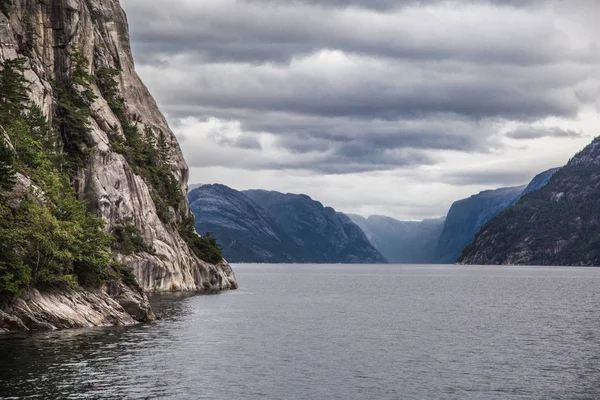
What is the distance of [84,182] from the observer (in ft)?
401

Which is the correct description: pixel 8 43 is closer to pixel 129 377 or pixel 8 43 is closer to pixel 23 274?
pixel 23 274

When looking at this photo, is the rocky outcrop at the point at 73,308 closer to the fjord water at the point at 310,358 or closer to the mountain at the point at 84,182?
the mountain at the point at 84,182

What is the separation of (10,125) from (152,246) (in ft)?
160

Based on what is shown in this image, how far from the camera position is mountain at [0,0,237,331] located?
73562mm

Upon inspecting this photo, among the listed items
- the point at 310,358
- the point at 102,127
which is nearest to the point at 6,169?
the point at 310,358

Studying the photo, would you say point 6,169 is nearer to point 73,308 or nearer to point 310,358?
point 73,308

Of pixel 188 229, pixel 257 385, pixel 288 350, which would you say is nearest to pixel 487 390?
pixel 257 385

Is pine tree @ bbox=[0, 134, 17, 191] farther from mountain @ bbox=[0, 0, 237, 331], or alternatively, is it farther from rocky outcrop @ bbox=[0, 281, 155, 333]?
rocky outcrop @ bbox=[0, 281, 155, 333]

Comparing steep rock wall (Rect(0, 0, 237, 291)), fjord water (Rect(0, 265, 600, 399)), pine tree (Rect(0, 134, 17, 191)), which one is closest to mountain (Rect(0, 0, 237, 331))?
pine tree (Rect(0, 134, 17, 191))

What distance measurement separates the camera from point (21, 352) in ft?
188

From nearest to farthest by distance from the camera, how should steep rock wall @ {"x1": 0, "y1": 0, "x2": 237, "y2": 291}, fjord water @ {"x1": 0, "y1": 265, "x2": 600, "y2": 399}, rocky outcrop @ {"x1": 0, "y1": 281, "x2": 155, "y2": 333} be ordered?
fjord water @ {"x1": 0, "y1": 265, "x2": 600, "y2": 399}
rocky outcrop @ {"x1": 0, "y1": 281, "x2": 155, "y2": 333}
steep rock wall @ {"x1": 0, "y1": 0, "x2": 237, "y2": 291}

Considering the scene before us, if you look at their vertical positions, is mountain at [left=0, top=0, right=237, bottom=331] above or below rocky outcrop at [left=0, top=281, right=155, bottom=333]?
above

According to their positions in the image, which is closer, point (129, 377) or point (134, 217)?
point (129, 377)

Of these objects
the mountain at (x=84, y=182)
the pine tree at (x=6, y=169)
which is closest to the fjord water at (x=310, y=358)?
the mountain at (x=84, y=182)
